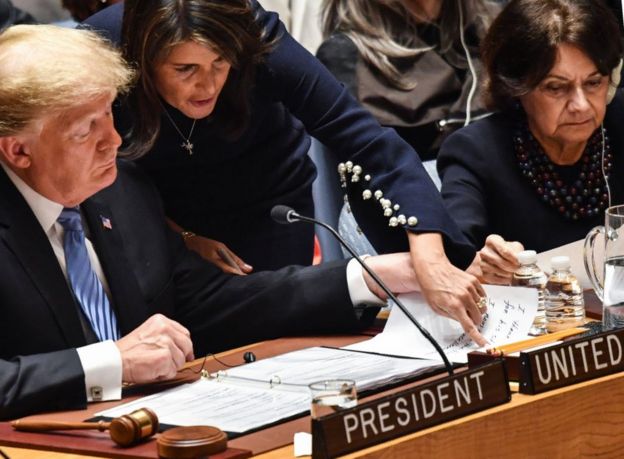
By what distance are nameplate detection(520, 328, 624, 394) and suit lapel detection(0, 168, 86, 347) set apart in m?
0.85

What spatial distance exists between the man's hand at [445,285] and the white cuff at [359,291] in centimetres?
13

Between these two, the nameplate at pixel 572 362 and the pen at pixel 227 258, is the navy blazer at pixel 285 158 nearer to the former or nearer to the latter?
the pen at pixel 227 258

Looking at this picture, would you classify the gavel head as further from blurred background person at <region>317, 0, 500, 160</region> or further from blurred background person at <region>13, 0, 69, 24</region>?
blurred background person at <region>13, 0, 69, 24</region>

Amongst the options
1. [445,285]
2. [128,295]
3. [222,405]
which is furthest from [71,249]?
[445,285]

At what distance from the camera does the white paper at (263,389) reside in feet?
6.77

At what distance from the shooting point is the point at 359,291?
109 inches

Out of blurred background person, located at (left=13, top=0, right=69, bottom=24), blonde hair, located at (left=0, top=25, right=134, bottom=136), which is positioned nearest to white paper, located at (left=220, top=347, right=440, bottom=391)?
blonde hair, located at (left=0, top=25, right=134, bottom=136)

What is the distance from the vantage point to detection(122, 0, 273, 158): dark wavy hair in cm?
272

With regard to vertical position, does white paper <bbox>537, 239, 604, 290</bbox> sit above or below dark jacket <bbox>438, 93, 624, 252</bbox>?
below

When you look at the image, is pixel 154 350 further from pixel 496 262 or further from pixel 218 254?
pixel 496 262

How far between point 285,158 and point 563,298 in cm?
94

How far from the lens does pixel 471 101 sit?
3943mm

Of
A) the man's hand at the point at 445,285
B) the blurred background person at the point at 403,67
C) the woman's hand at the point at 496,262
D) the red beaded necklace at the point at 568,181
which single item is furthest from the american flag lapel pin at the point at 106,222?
the blurred background person at the point at 403,67

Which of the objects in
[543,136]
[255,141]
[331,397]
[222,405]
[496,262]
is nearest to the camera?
[331,397]
